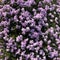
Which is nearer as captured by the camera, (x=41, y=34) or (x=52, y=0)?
(x=41, y=34)

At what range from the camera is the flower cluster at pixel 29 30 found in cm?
535

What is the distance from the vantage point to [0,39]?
18.1 ft

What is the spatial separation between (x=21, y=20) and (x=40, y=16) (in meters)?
0.36

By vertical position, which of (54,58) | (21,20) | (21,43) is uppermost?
(21,20)

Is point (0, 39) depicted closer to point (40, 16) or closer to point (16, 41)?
point (16, 41)

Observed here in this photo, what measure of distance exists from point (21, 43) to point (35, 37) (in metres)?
0.29

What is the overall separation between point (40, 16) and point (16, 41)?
0.65 metres

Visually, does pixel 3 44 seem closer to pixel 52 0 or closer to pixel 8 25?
pixel 8 25

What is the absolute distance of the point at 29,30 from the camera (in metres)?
5.43

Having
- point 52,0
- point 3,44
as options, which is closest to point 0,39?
point 3,44

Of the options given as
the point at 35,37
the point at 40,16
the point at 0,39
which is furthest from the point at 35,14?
the point at 0,39

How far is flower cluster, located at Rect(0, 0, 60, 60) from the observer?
17.5ft

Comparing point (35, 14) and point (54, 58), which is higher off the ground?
point (35, 14)

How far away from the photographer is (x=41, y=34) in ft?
17.9
